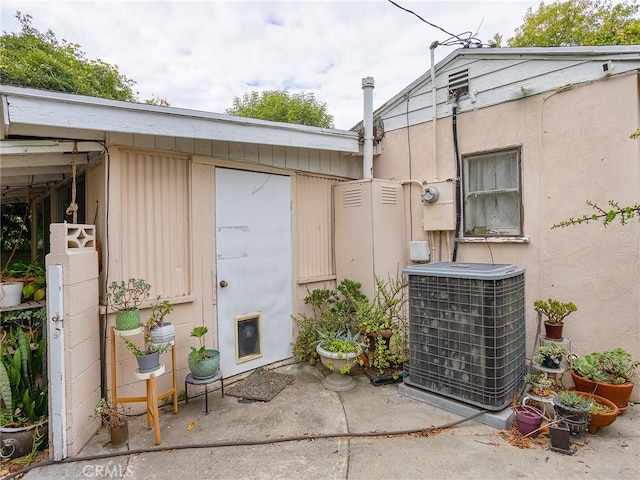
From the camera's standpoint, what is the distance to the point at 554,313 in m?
3.04

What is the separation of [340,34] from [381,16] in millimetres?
628

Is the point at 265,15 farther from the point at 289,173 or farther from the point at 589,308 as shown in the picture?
the point at 589,308

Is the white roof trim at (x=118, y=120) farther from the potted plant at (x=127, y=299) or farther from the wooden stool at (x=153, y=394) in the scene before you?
the wooden stool at (x=153, y=394)

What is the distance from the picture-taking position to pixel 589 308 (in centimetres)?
301

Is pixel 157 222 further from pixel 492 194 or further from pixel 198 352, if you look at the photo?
pixel 492 194

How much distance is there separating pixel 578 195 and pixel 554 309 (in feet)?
3.65

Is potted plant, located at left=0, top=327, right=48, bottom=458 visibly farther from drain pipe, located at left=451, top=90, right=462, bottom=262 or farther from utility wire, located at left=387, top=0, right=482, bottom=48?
utility wire, located at left=387, top=0, right=482, bottom=48

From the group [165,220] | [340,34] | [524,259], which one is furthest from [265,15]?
[524,259]

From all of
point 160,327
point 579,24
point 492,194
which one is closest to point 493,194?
point 492,194

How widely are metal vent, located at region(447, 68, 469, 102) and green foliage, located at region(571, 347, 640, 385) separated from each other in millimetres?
2989

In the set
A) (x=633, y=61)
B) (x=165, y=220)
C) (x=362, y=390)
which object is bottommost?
(x=362, y=390)

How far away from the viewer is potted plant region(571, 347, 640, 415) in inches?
103

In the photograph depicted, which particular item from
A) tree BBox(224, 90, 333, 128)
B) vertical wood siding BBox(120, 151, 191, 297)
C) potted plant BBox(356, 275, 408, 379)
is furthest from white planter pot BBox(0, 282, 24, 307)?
tree BBox(224, 90, 333, 128)

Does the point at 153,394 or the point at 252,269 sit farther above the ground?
the point at 252,269
